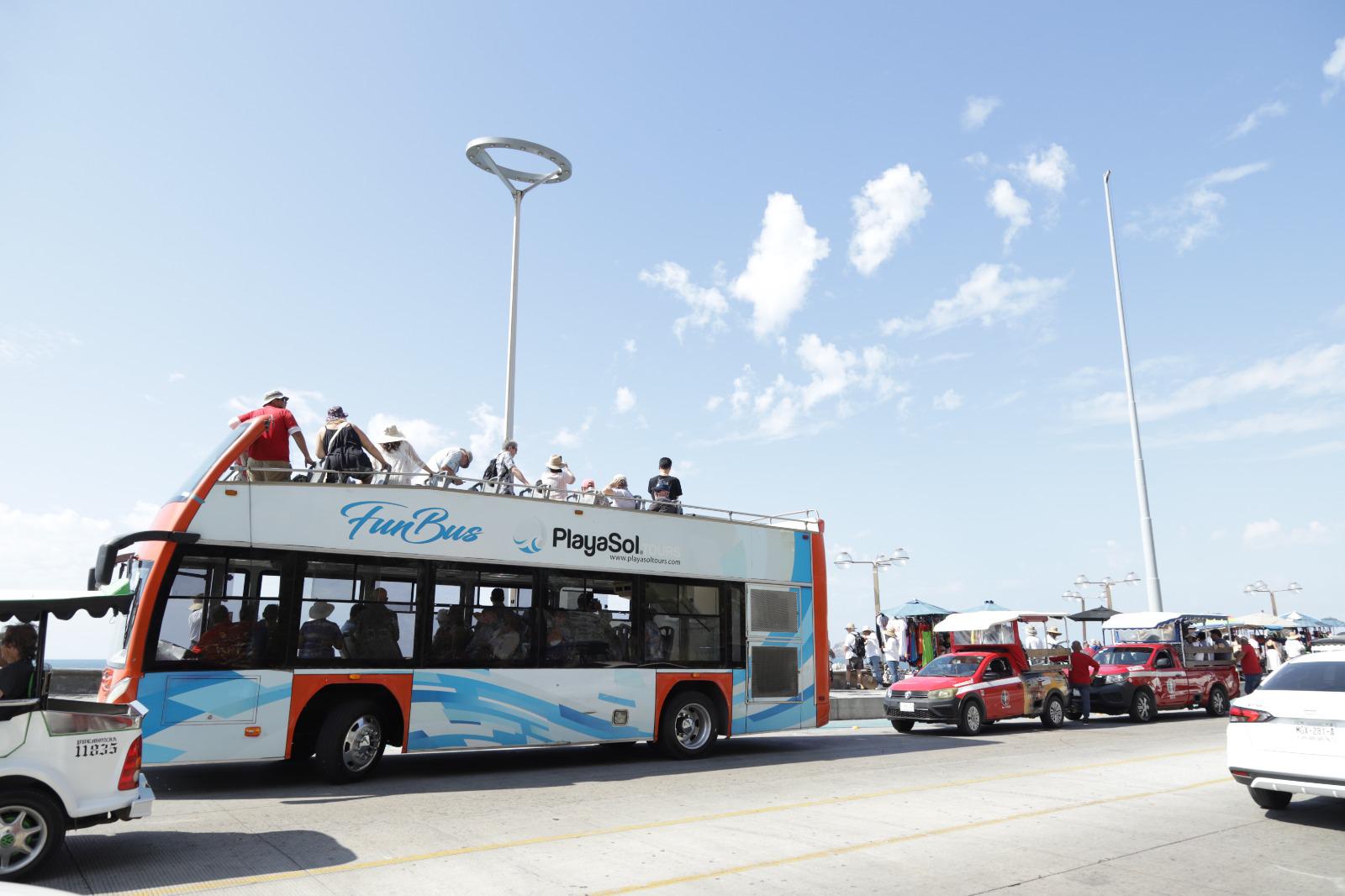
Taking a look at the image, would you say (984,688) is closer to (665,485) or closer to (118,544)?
(665,485)

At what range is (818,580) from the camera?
49.0ft

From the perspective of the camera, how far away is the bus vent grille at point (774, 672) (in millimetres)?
13992

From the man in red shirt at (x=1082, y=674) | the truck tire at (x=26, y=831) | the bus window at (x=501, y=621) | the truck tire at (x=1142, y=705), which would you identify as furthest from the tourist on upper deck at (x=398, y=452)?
the truck tire at (x=1142, y=705)

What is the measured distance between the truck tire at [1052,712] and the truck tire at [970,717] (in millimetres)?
2292

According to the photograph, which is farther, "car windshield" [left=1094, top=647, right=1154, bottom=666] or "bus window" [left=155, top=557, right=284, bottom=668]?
"car windshield" [left=1094, top=647, right=1154, bottom=666]

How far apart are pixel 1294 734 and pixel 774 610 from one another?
24.2 ft

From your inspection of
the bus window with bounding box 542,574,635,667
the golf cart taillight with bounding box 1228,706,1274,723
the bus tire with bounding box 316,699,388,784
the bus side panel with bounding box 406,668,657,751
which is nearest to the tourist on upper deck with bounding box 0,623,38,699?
the bus tire with bounding box 316,699,388,784

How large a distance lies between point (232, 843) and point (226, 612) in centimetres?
310

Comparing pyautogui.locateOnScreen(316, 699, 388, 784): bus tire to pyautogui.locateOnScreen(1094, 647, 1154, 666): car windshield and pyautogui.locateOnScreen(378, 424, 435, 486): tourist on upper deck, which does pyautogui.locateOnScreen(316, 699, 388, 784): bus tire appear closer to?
pyautogui.locateOnScreen(378, 424, 435, 486): tourist on upper deck

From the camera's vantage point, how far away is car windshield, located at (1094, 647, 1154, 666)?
22219 mm

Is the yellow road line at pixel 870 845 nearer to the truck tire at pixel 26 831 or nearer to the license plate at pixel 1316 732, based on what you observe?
the license plate at pixel 1316 732

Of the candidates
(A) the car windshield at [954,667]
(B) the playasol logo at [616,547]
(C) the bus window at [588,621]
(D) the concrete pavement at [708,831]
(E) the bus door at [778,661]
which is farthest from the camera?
(A) the car windshield at [954,667]

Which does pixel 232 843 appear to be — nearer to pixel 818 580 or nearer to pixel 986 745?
pixel 818 580

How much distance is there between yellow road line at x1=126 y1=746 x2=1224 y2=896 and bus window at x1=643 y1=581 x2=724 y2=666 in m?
3.75
